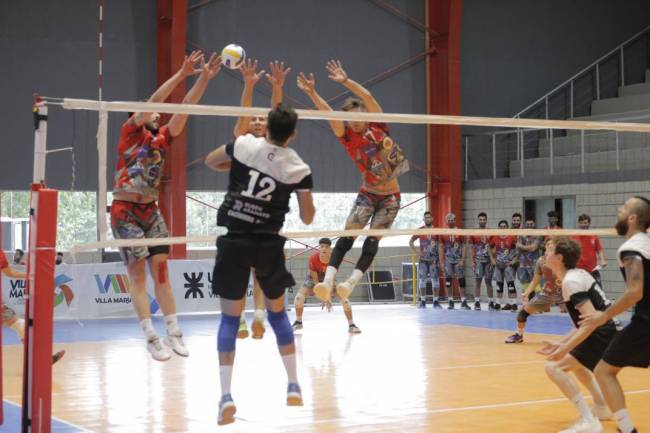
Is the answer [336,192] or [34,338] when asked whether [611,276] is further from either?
[34,338]

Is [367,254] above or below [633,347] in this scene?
above

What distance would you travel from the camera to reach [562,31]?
24.7 metres

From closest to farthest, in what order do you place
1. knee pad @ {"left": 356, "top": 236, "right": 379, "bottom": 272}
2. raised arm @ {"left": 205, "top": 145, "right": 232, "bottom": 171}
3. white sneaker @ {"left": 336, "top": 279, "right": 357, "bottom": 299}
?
raised arm @ {"left": 205, "top": 145, "right": 232, "bottom": 171}
white sneaker @ {"left": 336, "top": 279, "right": 357, "bottom": 299}
knee pad @ {"left": 356, "top": 236, "right": 379, "bottom": 272}

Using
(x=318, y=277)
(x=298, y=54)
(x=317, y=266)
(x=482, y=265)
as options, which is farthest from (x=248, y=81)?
(x=298, y=54)

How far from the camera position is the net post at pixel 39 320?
6270 mm

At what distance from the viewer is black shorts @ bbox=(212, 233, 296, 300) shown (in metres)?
6.06

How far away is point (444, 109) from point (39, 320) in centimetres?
1760

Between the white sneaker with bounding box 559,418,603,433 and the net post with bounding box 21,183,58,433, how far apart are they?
3.84 m

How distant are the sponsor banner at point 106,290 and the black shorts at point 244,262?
1071 centimetres

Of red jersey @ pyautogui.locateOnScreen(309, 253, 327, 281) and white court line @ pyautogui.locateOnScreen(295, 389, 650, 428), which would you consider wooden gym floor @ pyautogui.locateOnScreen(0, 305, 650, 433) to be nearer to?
white court line @ pyautogui.locateOnScreen(295, 389, 650, 428)

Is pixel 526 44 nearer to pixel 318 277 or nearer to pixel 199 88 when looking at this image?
pixel 318 277

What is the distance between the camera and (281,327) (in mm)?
6344

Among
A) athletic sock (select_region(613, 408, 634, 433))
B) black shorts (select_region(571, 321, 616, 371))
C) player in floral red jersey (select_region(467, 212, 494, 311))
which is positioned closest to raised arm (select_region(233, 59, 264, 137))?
black shorts (select_region(571, 321, 616, 371))

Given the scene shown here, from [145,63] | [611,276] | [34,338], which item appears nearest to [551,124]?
[34,338]
